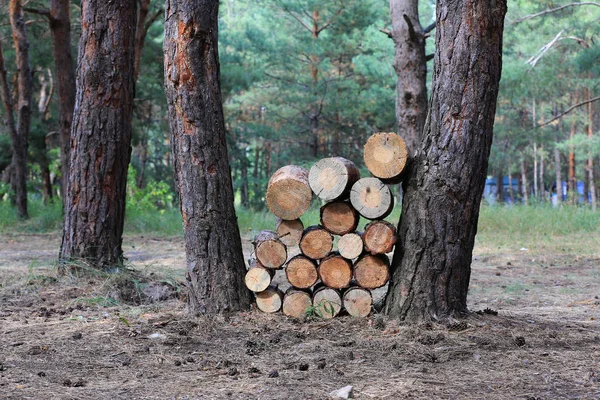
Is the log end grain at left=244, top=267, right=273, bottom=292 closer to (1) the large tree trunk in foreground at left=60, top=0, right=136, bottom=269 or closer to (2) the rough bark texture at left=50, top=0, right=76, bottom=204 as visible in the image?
(1) the large tree trunk in foreground at left=60, top=0, right=136, bottom=269

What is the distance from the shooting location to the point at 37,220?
42.1 feet

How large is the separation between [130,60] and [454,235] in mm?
3810

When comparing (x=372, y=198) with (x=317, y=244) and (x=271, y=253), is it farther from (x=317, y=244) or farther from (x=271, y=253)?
(x=271, y=253)

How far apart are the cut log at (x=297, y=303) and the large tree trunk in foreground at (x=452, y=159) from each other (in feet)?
2.32

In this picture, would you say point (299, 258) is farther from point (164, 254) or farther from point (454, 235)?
point (164, 254)

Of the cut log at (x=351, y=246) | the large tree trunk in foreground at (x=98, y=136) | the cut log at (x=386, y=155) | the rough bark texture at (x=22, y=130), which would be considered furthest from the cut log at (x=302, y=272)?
the rough bark texture at (x=22, y=130)

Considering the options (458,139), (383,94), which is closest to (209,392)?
(458,139)

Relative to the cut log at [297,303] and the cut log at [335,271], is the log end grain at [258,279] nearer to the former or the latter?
the cut log at [297,303]

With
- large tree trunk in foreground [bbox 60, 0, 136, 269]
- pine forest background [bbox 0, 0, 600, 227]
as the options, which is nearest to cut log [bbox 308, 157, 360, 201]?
large tree trunk in foreground [bbox 60, 0, 136, 269]

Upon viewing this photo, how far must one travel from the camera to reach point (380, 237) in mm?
4387

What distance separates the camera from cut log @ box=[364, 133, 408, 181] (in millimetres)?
4270

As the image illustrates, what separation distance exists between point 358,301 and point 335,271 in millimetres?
250

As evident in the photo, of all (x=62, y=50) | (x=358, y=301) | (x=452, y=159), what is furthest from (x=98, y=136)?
(x=62, y=50)

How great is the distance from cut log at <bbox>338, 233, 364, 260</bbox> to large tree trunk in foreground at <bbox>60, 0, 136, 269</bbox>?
2756 mm
